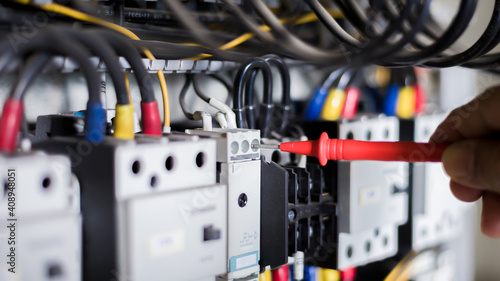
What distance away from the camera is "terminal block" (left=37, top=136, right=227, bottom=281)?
0.50 meters

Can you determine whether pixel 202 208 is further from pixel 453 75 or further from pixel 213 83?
pixel 453 75

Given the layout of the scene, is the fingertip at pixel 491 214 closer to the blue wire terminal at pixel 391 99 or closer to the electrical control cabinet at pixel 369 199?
the electrical control cabinet at pixel 369 199

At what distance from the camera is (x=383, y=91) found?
135 centimetres

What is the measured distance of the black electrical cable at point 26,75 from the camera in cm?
44

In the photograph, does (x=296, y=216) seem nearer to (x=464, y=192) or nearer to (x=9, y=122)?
(x=464, y=192)

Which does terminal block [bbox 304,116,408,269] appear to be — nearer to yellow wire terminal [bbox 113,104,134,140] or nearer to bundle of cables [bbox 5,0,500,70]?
bundle of cables [bbox 5,0,500,70]

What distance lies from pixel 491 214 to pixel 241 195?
35 centimetres

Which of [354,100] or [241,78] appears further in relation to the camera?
[354,100]

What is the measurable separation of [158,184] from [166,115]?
0.57ft

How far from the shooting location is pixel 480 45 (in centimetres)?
68

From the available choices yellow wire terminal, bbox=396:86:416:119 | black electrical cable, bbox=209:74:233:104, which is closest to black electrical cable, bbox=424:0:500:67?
black electrical cable, bbox=209:74:233:104

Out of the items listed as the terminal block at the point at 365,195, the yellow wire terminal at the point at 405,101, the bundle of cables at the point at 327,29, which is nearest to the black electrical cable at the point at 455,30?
the bundle of cables at the point at 327,29

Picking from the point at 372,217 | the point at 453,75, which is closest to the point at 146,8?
the point at 372,217

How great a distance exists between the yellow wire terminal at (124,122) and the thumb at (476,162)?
363 millimetres
